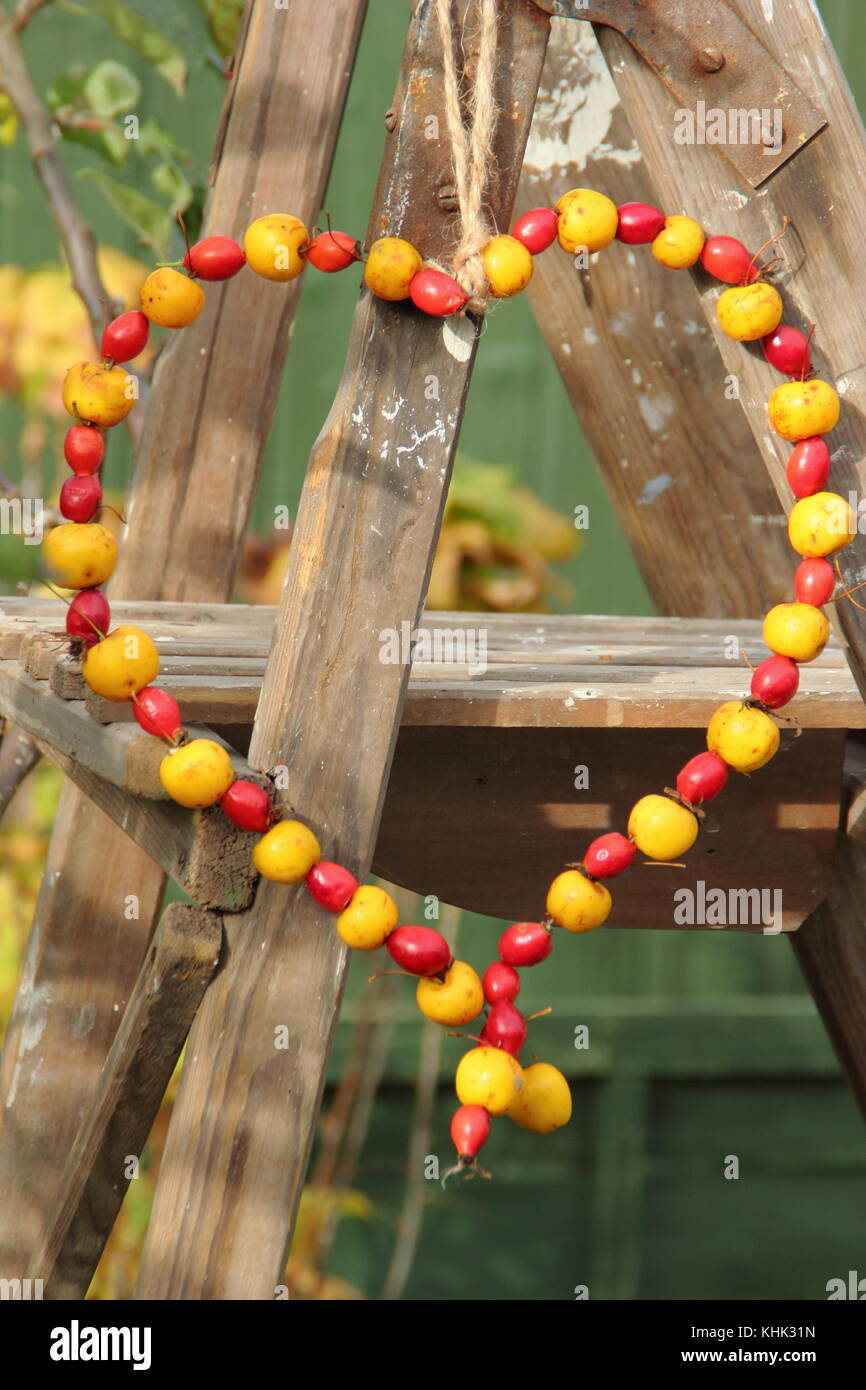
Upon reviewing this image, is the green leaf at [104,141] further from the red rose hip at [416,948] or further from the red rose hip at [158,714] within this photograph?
the red rose hip at [416,948]

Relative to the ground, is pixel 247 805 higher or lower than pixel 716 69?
lower

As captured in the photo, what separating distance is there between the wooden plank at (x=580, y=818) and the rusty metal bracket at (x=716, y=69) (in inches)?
16.5

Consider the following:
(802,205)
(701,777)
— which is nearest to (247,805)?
(701,777)

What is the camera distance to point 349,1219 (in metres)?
2.62

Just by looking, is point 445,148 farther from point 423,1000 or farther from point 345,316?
point 345,316

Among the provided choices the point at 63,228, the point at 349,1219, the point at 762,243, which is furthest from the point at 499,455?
the point at 762,243

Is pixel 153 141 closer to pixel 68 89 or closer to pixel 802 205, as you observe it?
pixel 68 89

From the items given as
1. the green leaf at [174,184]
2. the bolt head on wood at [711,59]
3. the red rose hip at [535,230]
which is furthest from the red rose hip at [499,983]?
the green leaf at [174,184]

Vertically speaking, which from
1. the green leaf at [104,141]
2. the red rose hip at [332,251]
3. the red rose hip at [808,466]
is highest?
the green leaf at [104,141]

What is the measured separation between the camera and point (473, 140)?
2.81ft

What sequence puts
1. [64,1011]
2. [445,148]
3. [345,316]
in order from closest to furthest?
1. [445,148]
2. [64,1011]
3. [345,316]

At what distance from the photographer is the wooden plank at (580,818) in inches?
41.4

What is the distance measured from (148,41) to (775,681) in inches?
51.9

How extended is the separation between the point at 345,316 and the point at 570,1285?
6.01ft
